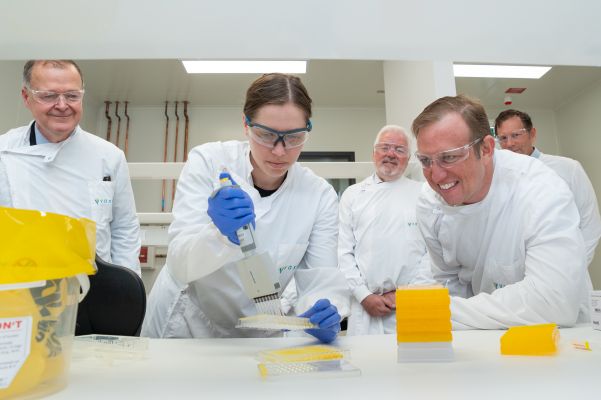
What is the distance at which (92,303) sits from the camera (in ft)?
3.54

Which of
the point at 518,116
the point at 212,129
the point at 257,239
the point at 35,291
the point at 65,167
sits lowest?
the point at 35,291

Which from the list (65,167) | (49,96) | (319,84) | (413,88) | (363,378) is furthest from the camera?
(319,84)

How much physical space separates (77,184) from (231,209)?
3.34 feet

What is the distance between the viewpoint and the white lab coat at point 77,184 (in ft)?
5.26

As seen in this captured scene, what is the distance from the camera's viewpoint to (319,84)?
4.80 m

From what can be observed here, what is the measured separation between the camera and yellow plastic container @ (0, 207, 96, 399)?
0.47m

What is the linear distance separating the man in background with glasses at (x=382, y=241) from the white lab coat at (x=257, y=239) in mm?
929

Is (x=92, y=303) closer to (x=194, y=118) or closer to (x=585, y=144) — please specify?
(x=585, y=144)

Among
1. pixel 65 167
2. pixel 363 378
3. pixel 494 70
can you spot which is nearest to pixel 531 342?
pixel 363 378

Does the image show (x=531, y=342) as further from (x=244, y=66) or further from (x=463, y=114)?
(x=244, y=66)

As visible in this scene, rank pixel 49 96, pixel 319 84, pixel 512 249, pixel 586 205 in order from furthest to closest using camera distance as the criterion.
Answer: pixel 319 84 < pixel 586 205 < pixel 49 96 < pixel 512 249

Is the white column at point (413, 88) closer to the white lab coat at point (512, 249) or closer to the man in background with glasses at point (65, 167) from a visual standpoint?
the white lab coat at point (512, 249)

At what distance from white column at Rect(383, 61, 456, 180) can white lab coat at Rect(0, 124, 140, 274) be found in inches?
59.5

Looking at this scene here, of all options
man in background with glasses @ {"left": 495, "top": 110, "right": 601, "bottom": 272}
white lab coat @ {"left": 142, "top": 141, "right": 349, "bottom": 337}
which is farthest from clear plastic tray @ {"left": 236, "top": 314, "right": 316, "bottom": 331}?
man in background with glasses @ {"left": 495, "top": 110, "right": 601, "bottom": 272}
